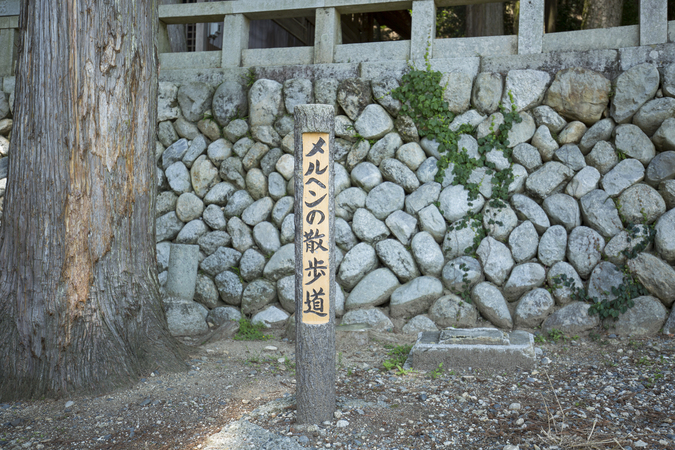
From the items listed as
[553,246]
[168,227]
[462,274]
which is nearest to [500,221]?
[553,246]

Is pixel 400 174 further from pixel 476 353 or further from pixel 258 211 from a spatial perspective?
pixel 476 353

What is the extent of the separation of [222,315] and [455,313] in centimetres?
243

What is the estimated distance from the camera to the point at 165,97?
19.9 ft

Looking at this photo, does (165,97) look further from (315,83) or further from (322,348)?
(322,348)

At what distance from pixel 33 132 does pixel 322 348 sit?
2575 millimetres

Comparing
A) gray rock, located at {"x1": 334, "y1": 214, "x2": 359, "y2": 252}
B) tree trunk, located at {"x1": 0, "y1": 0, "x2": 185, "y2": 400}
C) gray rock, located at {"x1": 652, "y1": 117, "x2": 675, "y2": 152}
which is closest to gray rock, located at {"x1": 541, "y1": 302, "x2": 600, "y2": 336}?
gray rock, located at {"x1": 652, "y1": 117, "x2": 675, "y2": 152}

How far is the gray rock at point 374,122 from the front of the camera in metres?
5.48

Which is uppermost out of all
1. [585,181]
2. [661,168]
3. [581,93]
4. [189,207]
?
[581,93]

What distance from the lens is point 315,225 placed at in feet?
10.1

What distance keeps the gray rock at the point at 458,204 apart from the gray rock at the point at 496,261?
372 mm

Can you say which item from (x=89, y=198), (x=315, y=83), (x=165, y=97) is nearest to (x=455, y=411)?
(x=89, y=198)

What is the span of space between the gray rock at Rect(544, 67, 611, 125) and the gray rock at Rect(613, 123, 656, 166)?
0.94 feet

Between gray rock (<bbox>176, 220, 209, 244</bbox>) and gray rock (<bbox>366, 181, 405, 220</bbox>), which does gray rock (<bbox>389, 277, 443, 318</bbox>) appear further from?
gray rock (<bbox>176, 220, 209, 244</bbox>)

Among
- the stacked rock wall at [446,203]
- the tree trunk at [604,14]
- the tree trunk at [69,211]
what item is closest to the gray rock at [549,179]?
the stacked rock wall at [446,203]
